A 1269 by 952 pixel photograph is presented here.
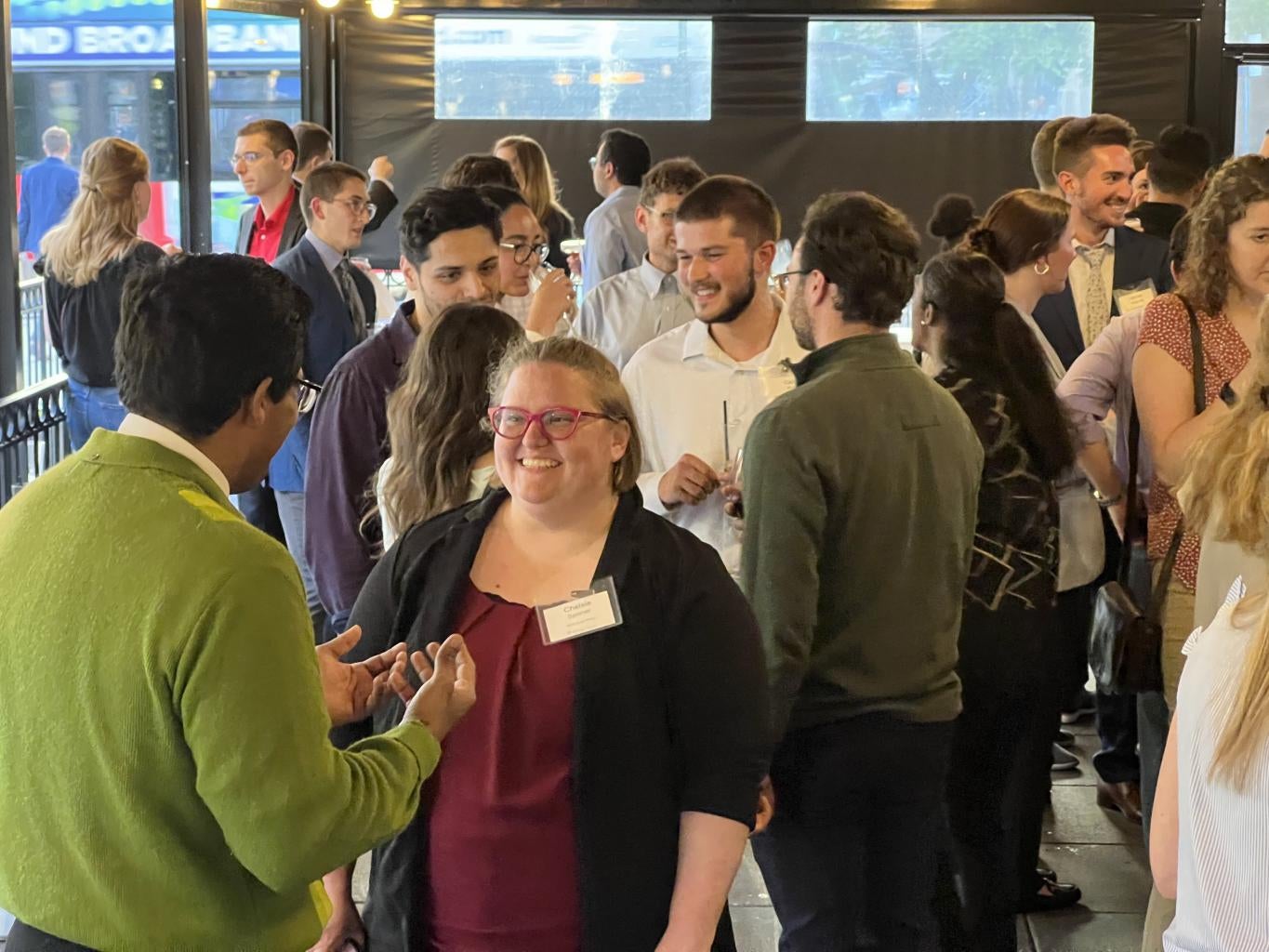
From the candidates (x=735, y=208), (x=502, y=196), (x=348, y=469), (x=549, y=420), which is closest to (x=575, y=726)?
(x=549, y=420)

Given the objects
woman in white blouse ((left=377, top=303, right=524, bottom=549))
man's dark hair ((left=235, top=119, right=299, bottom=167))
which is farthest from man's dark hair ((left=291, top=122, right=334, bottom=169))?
woman in white blouse ((left=377, top=303, right=524, bottom=549))

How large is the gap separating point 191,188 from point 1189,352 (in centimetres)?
535

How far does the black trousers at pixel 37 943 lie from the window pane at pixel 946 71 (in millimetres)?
8047

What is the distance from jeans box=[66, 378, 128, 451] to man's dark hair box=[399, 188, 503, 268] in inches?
88.1

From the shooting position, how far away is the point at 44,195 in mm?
7148

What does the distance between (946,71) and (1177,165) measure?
4619 millimetres

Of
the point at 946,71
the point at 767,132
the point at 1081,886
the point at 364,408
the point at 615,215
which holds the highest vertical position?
the point at 946,71

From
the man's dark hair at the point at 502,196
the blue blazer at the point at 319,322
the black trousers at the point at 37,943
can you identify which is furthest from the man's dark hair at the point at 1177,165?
the black trousers at the point at 37,943

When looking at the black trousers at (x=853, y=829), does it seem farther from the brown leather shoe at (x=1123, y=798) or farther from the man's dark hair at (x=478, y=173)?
the man's dark hair at (x=478, y=173)

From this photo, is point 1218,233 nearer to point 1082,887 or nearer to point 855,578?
point 855,578

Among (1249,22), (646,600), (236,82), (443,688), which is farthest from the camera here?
(1249,22)

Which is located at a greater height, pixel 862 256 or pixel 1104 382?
pixel 862 256

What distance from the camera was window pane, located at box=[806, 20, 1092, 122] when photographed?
8.91m

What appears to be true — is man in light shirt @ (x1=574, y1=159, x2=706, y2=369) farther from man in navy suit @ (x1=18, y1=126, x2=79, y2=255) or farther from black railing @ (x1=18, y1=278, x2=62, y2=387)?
black railing @ (x1=18, y1=278, x2=62, y2=387)
